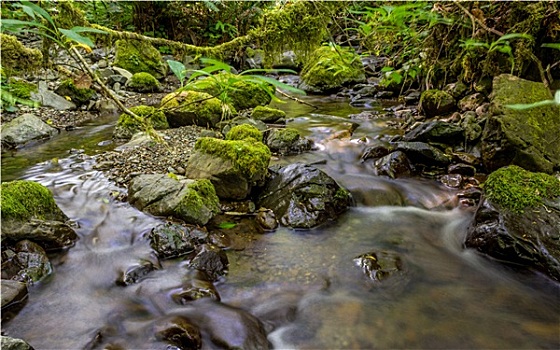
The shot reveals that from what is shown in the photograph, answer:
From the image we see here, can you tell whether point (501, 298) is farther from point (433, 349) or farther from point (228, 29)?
point (228, 29)

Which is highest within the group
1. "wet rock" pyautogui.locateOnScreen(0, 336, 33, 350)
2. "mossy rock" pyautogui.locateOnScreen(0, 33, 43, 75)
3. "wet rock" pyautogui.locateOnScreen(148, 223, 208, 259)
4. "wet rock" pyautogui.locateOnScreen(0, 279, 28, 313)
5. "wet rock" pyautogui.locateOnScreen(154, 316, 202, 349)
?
"mossy rock" pyautogui.locateOnScreen(0, 33, 43, 75)

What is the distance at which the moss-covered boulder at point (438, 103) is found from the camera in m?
6.09

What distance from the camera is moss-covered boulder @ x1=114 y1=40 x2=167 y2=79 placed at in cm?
1116

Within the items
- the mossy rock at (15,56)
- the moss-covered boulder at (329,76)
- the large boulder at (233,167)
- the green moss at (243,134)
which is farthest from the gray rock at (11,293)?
the moss-covered boulder at (329,76)

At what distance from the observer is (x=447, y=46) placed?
6.33 metres

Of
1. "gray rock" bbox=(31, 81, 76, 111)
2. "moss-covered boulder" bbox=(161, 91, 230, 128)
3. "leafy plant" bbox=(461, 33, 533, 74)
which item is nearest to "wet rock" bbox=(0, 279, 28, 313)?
"moss-covered boulder" bbox=(161, 91, 230, 128)

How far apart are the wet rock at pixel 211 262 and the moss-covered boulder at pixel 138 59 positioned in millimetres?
9708

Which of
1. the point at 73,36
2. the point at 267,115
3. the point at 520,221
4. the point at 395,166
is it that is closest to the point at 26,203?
the point at 73,36

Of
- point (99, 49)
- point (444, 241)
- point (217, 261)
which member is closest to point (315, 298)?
point (217, 261)

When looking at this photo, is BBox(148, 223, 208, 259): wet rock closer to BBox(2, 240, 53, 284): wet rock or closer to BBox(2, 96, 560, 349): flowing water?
BBox(2, 96, 560, 349): flowing water

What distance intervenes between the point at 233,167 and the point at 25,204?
193 centimetres

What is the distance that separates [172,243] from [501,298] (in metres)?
2.81

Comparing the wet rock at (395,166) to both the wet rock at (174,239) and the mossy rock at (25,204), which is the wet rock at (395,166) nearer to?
the wet rock at (174,239)

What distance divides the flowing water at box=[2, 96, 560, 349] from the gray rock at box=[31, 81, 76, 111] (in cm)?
436
